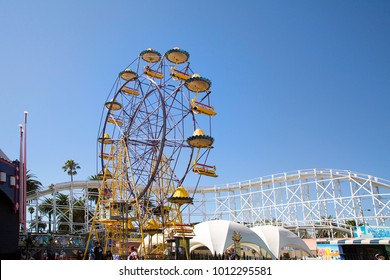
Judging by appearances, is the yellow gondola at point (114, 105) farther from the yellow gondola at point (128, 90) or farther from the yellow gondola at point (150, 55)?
the yellow gondola at point (150, 55)

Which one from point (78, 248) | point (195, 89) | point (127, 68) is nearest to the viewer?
point (195, 89)

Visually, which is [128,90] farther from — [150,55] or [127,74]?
[150,55]

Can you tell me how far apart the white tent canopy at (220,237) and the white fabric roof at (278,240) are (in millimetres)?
837

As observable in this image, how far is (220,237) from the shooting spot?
23984 mm

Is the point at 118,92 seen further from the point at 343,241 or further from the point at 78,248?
the point at 343,241

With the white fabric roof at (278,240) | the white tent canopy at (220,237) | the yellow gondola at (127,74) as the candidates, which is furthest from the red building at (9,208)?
the white fabric roof at (278,240)

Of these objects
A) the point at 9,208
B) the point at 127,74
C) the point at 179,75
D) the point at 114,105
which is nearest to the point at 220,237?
the point at 179,75

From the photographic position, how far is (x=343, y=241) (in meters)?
19.5

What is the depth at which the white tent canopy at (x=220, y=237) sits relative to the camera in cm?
2359

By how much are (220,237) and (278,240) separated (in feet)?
17.9

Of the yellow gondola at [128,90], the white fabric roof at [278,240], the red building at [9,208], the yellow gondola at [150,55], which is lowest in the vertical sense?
the white fabric roof at [278,240]

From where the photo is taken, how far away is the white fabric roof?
1044 inches
